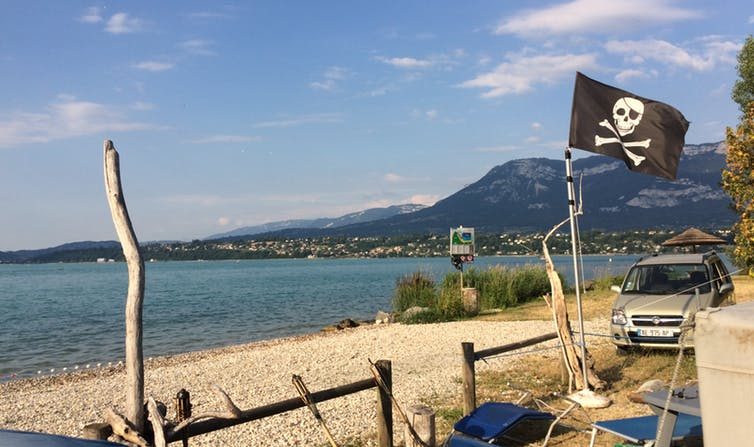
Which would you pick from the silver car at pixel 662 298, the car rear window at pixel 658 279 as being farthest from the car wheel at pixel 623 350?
the car rear window at pixel 658 279

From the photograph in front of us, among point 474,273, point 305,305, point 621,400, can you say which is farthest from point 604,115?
point 305,305

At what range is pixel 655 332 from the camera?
973cm

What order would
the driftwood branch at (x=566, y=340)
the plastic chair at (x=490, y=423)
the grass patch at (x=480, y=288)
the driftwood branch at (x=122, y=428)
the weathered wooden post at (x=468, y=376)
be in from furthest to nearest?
1. the grass patch at (x=480, y=288)
2. the driftwood branch at (x=566, y=340)
3. the weathered wooden post at (x=468, y=376)
4. the plastic chair at (x=490, y=423)
5. the driftwood branch at (x=122, y=428)

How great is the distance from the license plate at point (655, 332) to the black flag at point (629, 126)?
2.83 meters

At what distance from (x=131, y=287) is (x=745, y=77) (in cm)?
2901

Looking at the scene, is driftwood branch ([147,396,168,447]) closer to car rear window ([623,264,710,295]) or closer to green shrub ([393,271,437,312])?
car rear window ([623,264,710,295])

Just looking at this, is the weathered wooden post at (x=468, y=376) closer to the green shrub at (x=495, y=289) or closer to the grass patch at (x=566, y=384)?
the grass patch at (x=566, y=384)

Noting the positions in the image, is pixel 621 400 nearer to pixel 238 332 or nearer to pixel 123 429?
pixel 123 429

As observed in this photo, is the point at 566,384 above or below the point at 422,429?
below

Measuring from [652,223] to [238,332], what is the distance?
15235 centimetres

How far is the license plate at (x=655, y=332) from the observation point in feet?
31.4

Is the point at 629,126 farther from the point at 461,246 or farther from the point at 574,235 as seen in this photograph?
the point at 461,246

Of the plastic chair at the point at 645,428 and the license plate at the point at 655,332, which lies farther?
the license plate at the point at 655,332

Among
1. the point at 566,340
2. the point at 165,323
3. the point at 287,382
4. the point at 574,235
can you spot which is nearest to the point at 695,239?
the point at 566,340
